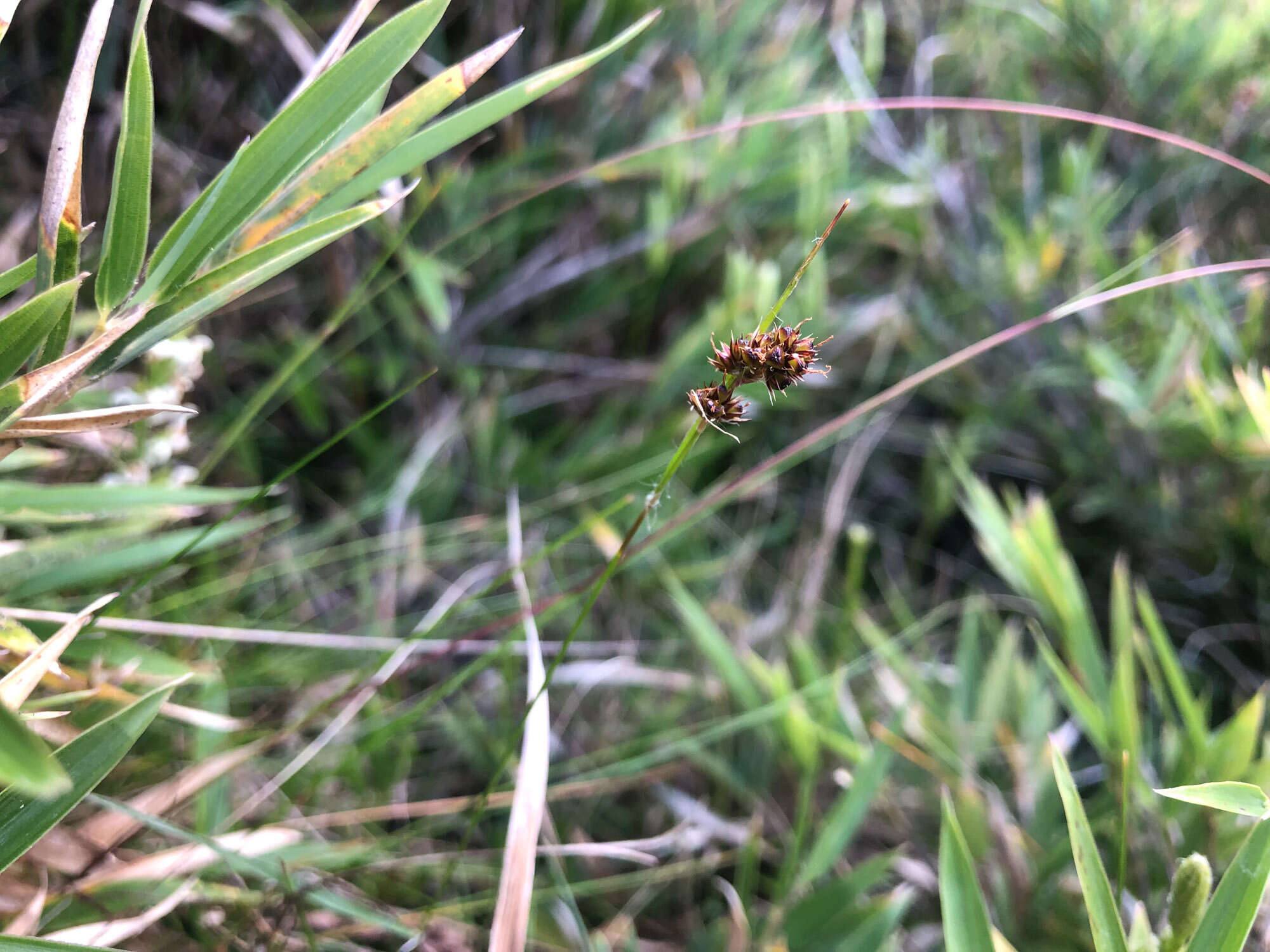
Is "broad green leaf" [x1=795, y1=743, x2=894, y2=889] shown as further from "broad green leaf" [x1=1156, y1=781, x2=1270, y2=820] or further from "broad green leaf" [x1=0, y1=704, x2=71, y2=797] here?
"broad green leaf" [x1=0, y1=704, x2=71, y2=797]

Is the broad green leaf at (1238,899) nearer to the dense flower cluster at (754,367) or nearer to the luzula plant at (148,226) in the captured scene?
the dense flower cluster at (754,367)

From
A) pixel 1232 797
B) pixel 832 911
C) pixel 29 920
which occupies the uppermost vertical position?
pixel 1232 797

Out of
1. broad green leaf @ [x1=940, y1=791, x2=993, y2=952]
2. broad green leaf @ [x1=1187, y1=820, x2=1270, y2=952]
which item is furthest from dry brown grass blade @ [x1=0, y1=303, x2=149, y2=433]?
broad green leaf @ [x1=1187, y1=820, x2=1270, y2=952]

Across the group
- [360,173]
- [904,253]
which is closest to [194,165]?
[360,173]

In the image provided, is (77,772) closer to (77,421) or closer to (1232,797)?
(77,421)

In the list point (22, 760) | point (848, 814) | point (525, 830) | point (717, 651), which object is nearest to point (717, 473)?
point (717, 651)

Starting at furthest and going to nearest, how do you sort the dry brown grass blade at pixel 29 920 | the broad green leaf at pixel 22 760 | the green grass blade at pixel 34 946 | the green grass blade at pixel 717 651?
the green grass blade at pixel 717 651
the dry brown grass blade at pixel 29 920
the green grass blade at pixel 34 946
the broad green leaf at pixel 22 760

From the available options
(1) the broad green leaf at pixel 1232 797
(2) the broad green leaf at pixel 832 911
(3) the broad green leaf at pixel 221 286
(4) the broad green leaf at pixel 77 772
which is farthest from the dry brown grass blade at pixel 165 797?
(1) the broad green leaf at pixel 1232 797

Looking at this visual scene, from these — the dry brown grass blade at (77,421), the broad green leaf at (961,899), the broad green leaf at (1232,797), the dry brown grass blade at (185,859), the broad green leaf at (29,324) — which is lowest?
the dry brown grass blade at (185,859)
